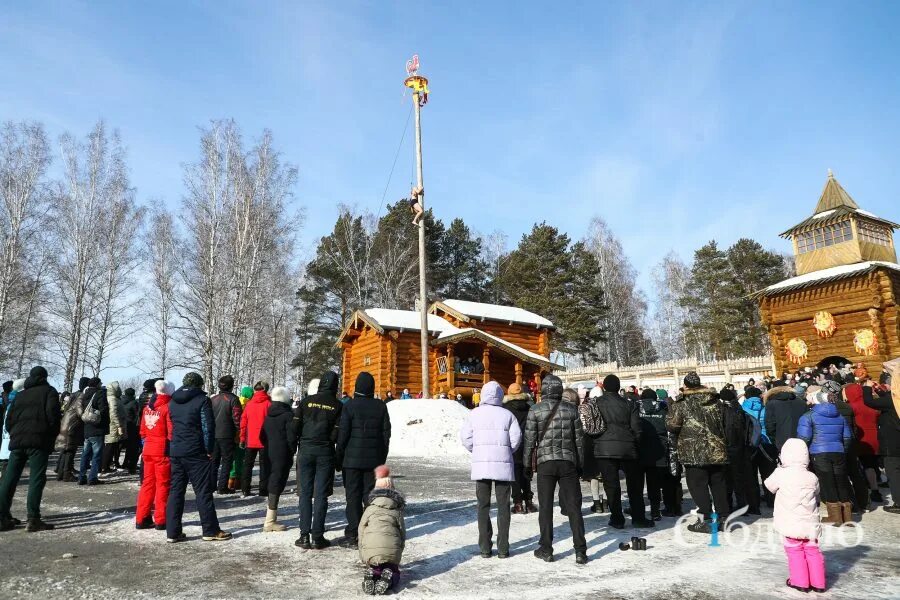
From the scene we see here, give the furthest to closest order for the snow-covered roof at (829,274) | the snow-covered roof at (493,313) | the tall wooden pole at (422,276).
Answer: the snow-covered roof at (493,313)
the snow-covered roof at (829,274)
the tall wooden pole at (422,276)

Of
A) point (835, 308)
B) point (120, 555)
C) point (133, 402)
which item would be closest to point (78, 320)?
point (133, 402)

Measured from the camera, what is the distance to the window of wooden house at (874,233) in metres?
26.3

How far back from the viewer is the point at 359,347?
30.0 m

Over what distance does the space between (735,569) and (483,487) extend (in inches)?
96.7

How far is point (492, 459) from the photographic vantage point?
5852mm

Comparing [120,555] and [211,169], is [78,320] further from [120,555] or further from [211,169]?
[120,555]

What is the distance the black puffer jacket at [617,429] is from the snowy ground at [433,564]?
971mm

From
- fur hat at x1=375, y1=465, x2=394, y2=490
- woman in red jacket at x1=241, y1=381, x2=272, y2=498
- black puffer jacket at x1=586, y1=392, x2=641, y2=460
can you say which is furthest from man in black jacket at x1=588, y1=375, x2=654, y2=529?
woman in red jacket at x1=241, y1=381, x2=272, y2=498

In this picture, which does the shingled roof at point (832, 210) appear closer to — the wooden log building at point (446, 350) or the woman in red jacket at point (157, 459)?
the wooden log building at point (446, 350)

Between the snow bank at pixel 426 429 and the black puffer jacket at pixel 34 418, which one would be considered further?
the snow bank at pixel 426 429

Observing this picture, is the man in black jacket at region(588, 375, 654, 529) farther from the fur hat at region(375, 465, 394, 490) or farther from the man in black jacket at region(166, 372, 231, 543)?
the man in black jacket at region(166, 372, 231, 543)

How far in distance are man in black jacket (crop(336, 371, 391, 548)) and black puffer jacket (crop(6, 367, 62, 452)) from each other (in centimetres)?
371

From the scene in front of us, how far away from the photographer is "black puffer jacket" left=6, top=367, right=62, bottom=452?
6754 mm

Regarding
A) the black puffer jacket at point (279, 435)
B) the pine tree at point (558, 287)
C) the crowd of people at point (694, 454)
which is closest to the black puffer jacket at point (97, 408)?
the black puffer jacket at point (279, 435)
